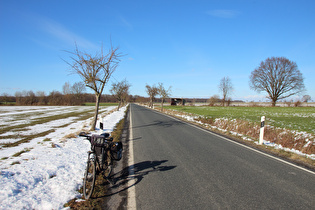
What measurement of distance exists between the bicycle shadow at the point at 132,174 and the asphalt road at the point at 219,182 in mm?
24

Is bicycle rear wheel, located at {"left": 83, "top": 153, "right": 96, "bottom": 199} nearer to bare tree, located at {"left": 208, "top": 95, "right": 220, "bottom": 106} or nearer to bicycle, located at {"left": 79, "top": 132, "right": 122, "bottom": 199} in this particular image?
bicycle, located at {"left": 79, "top": 132, "right": 122, "bottom": 199}

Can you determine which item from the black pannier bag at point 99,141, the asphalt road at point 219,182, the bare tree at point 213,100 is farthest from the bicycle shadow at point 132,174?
the bare tree at point 213,100

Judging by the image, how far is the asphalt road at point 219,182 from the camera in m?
3.17

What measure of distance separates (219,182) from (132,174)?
2.05 m

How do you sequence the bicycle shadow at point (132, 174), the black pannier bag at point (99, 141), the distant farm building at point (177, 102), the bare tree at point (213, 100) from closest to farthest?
the black pannier bag at point (99, 141)
the bicycle shadow at point (132, 174)
the bare tree at point (213, 100)
the distant farm building at point (177, 102)

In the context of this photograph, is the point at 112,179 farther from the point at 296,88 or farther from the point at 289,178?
the point at 296,88

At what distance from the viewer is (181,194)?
345cm

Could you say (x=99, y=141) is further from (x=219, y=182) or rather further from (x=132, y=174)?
(x=219, y=182)

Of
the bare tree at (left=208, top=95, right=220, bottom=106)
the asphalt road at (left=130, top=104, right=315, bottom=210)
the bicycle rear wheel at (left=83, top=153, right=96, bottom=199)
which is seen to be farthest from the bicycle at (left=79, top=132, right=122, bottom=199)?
the bare tree at (left=208, top=95, right=220, bottom=106)

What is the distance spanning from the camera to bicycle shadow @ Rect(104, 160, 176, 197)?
387 cm

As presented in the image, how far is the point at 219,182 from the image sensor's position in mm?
3980

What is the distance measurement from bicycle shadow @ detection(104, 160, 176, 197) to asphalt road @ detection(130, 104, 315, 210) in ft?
0.08

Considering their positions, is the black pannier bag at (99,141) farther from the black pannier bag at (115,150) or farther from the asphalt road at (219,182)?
the asphalt road at (219,182)

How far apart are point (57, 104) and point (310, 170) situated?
270ft
